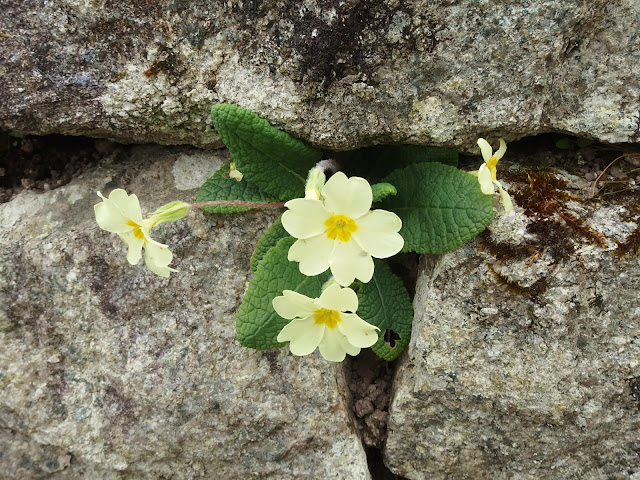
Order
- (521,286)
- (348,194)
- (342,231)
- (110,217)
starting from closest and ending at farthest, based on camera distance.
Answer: (348,194) < (342,231) < (110,217) < (521,286)

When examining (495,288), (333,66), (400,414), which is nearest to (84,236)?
(333,66)

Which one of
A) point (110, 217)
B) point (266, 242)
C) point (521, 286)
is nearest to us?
point (110, 217)

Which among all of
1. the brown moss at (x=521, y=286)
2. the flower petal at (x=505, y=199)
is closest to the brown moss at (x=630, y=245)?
the brown moss at (x=521, y=286)

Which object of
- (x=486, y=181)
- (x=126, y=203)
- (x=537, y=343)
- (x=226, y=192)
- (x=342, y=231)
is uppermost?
(x=226, y=192)

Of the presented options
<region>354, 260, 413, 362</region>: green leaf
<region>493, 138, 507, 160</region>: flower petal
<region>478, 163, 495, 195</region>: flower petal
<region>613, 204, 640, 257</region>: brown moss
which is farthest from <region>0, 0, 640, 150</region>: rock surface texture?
<region>354, 260, 413, 362</region>: green leaf

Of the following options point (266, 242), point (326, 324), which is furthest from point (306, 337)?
point (266, 242)

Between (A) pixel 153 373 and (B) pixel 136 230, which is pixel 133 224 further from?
(A) pixel 153 373

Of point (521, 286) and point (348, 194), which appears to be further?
point (521, 286)

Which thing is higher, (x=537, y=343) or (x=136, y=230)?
(x=136, y=230)
